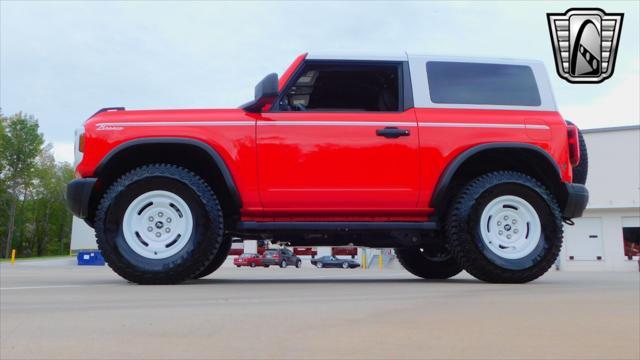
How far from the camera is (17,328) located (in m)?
1.35

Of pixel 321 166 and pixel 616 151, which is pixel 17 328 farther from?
pixel 616 151

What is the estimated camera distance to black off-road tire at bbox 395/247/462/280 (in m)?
4.61

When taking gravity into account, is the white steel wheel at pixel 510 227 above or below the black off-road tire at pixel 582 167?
below

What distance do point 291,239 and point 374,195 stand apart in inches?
28.0

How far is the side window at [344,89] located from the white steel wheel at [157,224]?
0.98 meters

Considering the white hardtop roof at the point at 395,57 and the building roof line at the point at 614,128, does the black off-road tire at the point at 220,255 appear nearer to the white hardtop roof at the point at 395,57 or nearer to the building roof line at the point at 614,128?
the white hardtop roof at the point at 395,57

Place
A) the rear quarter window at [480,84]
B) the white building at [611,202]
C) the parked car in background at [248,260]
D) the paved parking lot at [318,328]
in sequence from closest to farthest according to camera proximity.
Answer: the paved parking lot at [318,328] → the rear quarter window at [480,84] → the parked car in background at [248,260] → the white building at [611,202]

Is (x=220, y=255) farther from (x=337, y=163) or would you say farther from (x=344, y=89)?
(x=344, y=89)

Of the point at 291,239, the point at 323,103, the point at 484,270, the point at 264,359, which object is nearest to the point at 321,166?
the point at 291,239

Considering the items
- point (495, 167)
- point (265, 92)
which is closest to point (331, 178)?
point (265, 92)

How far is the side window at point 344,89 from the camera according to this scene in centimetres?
360

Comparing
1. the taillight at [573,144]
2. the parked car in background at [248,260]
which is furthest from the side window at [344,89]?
the parked car in background at [248,260]

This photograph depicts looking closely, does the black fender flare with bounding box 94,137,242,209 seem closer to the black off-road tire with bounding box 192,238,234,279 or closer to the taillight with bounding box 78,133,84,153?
the taillight with bounding box 78,133,84,153

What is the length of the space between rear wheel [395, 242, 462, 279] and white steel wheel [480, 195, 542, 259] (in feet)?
3.64
